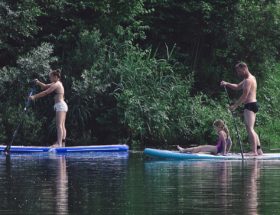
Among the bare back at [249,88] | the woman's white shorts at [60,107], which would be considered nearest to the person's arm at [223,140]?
the bare back at [249,88]

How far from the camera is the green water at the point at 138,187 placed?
12.6 metres

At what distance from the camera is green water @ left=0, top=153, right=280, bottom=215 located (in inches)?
495

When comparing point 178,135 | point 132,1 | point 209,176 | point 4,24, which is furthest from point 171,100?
point 209,176

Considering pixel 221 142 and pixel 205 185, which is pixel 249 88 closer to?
pixel 221 142

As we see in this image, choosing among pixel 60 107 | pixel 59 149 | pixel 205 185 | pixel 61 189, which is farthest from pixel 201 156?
pixel 61 189

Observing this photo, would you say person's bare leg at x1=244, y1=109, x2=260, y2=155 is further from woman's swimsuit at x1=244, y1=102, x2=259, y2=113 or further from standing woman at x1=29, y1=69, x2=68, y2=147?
standing woman at x1=29, y1=69, x2=68, y2=147

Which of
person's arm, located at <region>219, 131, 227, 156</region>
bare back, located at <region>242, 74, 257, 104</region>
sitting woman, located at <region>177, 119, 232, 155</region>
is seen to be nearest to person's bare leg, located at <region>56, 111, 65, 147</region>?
sitting woman, located at <region>177, 119, 232, 155</region>

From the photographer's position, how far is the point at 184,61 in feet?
105

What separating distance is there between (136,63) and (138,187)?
13.2 metres

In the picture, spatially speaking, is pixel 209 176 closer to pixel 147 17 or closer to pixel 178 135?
pixel 178 135

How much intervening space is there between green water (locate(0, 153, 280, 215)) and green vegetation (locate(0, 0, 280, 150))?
580 cm

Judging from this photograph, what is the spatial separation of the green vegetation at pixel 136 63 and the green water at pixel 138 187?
5804mm

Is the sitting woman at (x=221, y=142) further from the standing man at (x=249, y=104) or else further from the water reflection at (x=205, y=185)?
the water reflection at (x=205, y=185)

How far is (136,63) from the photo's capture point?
92.3ft
